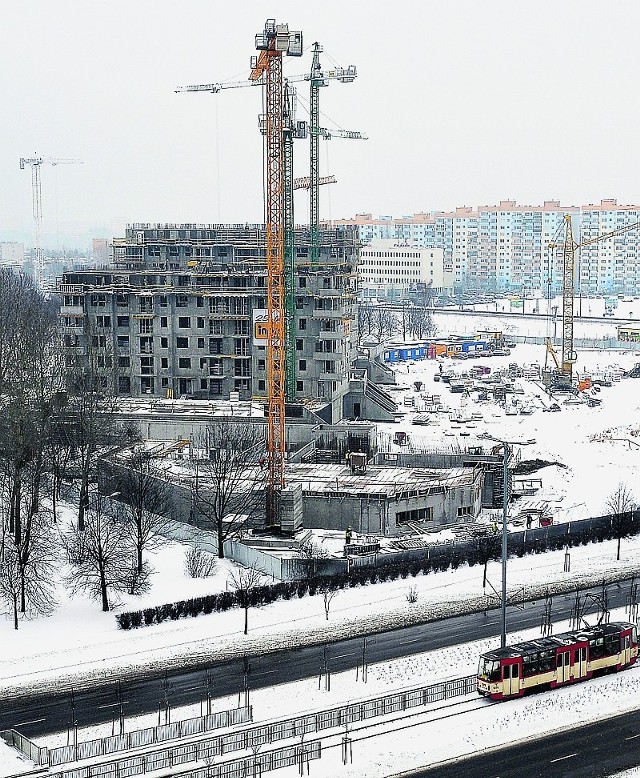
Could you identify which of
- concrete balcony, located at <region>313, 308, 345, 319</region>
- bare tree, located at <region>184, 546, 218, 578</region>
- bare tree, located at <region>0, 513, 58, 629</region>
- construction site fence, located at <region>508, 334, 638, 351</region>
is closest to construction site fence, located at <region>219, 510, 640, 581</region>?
bare tree, located at <region>184, 546, 218, 578</region>

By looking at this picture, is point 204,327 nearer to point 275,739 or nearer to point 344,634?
point 344,634

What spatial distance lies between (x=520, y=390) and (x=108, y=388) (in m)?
40.3

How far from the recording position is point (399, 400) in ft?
290

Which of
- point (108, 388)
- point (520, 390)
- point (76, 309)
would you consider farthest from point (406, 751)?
point (520, 390)

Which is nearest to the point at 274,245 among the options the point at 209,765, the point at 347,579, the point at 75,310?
the point at 347,579

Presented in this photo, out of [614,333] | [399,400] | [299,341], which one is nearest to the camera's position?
[299,341]

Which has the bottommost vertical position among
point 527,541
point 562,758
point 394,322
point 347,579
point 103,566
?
point 562,758

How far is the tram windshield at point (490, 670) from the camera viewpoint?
3114 cm

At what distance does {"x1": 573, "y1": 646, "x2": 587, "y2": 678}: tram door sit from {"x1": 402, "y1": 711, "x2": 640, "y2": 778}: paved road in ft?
10.0

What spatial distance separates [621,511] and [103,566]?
80.7ft

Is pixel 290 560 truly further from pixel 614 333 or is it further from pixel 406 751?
pixel 614 333

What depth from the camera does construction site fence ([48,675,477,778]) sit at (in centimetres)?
2645

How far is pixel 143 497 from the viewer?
45188mm

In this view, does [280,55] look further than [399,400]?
No
